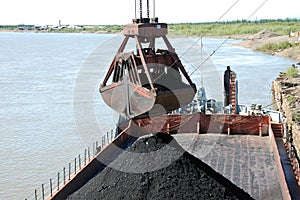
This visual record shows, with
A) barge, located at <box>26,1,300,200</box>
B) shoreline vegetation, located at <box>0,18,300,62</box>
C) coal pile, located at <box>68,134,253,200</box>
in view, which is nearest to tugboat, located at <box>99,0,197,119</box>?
barge, located at <box>26,1,300,200</box>

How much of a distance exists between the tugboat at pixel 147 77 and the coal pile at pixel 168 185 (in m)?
2.55

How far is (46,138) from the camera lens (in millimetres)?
14938

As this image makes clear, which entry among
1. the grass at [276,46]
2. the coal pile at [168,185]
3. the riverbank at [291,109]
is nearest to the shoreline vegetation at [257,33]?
the grass at [276,46]

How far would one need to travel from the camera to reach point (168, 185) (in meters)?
5.21

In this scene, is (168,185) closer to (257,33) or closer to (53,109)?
(53,109)

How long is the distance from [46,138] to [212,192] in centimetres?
1065

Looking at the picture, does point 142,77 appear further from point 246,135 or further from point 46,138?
point 46,138

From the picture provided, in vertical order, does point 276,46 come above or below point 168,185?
above

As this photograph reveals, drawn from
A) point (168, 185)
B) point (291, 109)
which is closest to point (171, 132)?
point (168, 185)

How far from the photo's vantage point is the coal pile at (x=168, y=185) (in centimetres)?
512

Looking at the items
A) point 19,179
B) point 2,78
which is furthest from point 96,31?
point 19,179

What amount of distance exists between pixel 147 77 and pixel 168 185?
3.55 meters

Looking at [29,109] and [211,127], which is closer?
[211,127]

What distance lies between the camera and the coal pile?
5.12m
